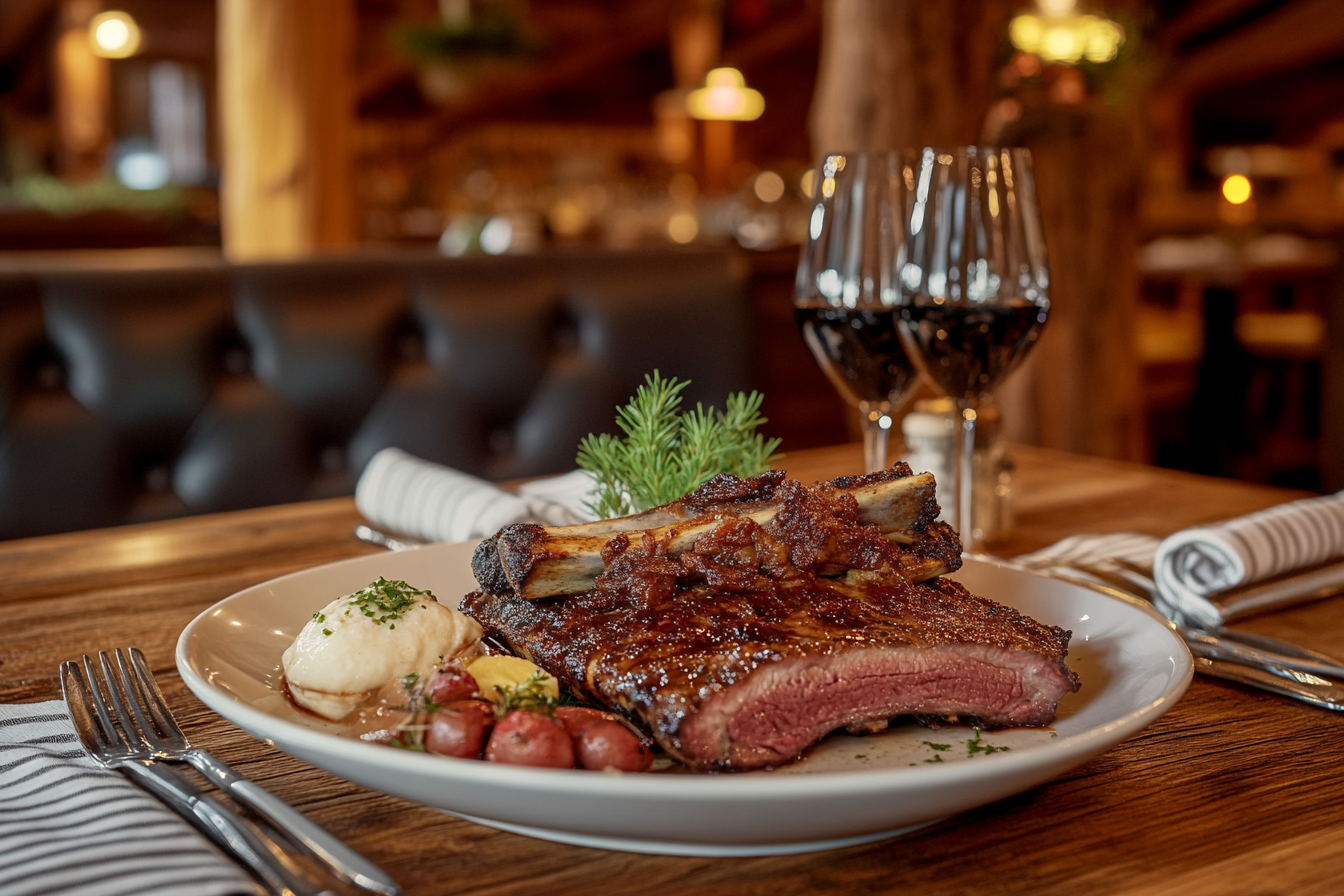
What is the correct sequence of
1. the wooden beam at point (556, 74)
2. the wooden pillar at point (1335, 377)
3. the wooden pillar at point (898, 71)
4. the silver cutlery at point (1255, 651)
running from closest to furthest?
the silver cutlery at point (1255, 651) → the wooden pillar at point (1335, 377) → the wooden pillar at point (898, 71) → the wooden beam at point (556, 74)

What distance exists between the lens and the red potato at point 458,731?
602 millimetres

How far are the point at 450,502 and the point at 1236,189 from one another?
11893 mm

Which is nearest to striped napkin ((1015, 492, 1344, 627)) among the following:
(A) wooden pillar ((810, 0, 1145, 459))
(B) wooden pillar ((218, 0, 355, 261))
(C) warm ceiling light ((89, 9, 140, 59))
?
(A) wooden pillar ((810, 0, 1145, 459))

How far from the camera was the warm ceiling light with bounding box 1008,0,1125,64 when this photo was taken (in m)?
3.04

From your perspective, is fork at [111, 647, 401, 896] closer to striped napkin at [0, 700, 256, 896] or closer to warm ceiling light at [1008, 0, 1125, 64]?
striped napkin at [0, 700, 256, 896]

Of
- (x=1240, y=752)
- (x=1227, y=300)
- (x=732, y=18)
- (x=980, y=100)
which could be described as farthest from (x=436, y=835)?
(x=732, y=18)

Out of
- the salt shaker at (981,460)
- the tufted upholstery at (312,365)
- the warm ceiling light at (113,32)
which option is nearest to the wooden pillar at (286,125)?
the tufted upholstery at (312,365)

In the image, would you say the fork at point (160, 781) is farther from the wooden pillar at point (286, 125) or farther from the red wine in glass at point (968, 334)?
the wooden pillar at point (286, 125)

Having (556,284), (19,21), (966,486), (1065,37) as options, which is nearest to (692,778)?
(966,486)

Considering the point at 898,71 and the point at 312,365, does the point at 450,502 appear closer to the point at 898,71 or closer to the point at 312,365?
the point at 312,365

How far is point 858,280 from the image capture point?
3.74 feet

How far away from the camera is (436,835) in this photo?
0.61 m

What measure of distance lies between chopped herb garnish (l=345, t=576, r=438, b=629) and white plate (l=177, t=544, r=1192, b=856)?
69 mm

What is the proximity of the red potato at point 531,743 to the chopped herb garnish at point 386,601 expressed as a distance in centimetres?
15
